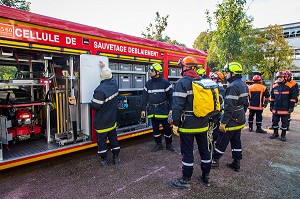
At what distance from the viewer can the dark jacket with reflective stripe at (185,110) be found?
3055 millimetres

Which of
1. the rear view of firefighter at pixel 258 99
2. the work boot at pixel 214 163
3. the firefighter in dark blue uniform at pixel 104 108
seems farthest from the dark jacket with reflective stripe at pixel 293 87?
the firefighter in dark blue uniform at pixel 104 108

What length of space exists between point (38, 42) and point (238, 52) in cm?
1455

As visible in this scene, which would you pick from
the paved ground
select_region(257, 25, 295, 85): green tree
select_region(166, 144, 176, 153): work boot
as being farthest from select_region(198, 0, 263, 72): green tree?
select_region(166, 144, 176, 153): work boot

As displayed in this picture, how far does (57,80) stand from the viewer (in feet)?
16.2

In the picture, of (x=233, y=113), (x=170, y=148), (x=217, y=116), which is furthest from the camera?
A: (x=170, y=148)

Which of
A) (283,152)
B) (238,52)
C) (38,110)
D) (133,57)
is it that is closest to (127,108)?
(133,57)

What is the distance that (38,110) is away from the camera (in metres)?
4.72

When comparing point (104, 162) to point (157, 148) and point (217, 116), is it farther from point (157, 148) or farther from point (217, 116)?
point (217, 116)

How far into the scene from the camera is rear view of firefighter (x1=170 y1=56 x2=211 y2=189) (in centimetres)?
307

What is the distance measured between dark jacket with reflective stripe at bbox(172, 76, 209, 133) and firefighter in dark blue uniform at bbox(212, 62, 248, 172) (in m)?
0.75

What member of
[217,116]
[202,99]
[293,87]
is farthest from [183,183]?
[293,87]

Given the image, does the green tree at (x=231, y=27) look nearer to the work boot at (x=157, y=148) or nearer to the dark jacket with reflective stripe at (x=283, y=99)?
the dark jacket with reflective stripe at (x=283, y=99)

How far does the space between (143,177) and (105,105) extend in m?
1.45

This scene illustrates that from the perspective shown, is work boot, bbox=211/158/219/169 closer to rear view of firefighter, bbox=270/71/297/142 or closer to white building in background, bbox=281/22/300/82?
rear view of firefighter, bbox=270/71/297/142
